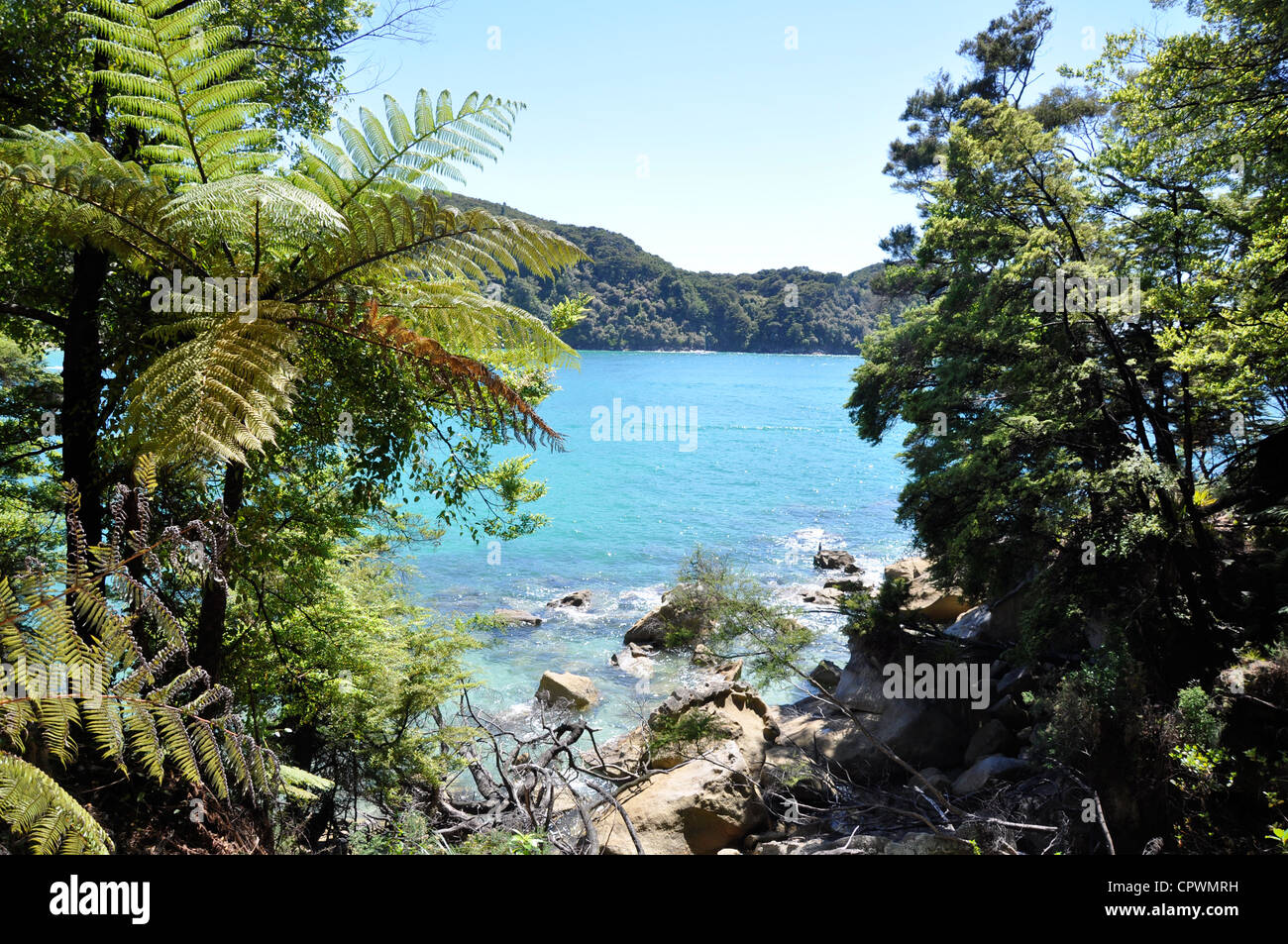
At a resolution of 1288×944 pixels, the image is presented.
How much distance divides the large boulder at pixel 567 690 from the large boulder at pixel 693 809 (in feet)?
18.5

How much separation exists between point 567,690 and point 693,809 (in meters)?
6.81

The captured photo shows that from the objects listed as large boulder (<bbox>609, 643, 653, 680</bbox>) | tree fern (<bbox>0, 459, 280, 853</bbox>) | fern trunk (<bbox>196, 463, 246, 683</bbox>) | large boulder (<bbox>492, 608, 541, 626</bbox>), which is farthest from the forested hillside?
tree fern (<bbox>0, 459, 280, 853</bbox>)

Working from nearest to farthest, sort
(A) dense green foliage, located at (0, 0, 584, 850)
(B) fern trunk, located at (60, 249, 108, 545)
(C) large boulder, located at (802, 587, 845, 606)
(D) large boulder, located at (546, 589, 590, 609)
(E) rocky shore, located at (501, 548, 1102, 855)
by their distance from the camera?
(A) dense green foliage, located at (0, 0, 584, 850)
(B) fern trunk, located at (60, 249, 108, 545)
(E) rocky shore, located at (501, 548, 1102, 855)
(C) large boulder, located at (802, 587, 845, 606)
(D) large boulder, located at (546, 589, 590, 609)

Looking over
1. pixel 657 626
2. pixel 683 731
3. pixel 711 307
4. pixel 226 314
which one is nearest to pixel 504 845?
pixel 226 314

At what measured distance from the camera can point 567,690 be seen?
15195mm

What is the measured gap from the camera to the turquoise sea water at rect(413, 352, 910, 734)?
18078 millimetres

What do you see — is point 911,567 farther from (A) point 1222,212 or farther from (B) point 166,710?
(B) point 166,710

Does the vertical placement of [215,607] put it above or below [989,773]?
above

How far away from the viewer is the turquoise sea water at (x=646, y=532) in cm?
1808

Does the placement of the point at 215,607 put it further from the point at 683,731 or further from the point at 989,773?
the point at 989,773

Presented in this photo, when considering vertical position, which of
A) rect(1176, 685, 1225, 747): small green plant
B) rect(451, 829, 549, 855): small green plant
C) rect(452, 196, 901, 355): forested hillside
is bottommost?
rect(1176, 685, 1225, 747): small green plant

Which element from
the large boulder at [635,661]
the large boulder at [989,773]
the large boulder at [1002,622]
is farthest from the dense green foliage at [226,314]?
the large boulder at [635,661]

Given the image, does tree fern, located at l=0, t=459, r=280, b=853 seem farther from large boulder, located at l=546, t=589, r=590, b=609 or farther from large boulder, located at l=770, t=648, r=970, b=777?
large boulder, located at l=546, t=589, r=590, b=609

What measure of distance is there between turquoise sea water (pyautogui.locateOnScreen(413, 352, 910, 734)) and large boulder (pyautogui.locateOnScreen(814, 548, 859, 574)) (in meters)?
0.72
